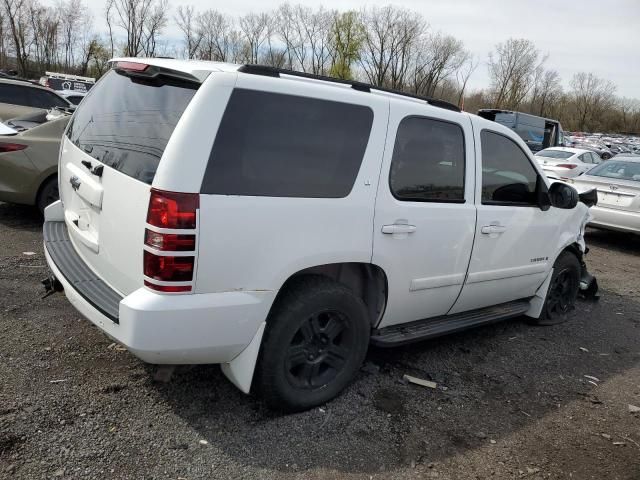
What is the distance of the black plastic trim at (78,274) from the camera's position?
273cm

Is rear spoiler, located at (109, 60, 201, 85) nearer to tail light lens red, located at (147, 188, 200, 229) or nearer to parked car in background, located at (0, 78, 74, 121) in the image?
tail light lens red, located at (147, 188, 200, 229)

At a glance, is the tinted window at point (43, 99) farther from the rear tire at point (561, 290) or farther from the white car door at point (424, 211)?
the rear tire at point (561, 290)

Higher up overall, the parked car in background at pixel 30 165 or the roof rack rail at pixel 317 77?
the roof rack rail at pixel 317 77

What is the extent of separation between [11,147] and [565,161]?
15575mm

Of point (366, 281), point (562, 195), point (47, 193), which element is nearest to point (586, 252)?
point (562, 195)

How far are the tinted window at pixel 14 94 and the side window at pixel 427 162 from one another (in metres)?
11.2

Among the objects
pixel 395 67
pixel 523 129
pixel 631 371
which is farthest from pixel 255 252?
pixel 395 67

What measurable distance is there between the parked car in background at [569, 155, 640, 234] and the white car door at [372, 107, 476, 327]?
6246mm

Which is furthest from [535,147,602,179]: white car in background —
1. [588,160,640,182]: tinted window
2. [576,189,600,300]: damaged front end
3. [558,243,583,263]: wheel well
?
[558,243,583,263]: wheel well

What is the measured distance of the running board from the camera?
Result: 3486 millimetres

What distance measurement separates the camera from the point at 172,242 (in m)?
2.41

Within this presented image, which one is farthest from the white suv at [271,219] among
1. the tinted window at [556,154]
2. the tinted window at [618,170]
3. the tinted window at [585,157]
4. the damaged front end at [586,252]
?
the tinted window at [585,157]

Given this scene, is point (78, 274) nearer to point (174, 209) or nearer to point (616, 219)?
point (174, 209)

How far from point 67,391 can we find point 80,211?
1.08 metres
